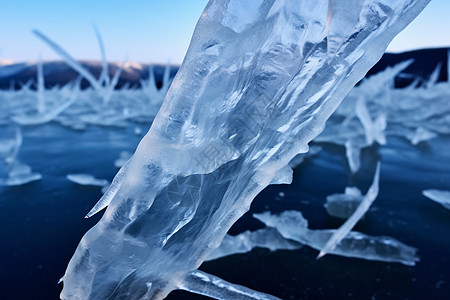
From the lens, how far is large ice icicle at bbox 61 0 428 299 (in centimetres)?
49

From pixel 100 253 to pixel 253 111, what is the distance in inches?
15.5

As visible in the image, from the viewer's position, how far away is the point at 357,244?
997 millimetres

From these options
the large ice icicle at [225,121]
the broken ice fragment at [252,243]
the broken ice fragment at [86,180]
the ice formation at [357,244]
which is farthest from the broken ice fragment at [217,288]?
the broken ice fragment at [86,180]

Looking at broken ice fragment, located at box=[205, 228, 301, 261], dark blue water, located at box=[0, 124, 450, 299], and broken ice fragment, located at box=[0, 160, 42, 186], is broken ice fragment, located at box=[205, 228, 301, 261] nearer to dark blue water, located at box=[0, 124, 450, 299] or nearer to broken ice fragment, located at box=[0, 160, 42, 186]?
dark blue water, located at box=[0, 124, 450, 299]

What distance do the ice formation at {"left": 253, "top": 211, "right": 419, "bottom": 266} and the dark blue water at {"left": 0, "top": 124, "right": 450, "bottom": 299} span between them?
0.03 m

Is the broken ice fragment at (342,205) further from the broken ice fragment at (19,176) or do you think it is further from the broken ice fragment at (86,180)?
the broken ice fragment at (19,176)

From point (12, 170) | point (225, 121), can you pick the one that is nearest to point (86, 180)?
point (12, 170)

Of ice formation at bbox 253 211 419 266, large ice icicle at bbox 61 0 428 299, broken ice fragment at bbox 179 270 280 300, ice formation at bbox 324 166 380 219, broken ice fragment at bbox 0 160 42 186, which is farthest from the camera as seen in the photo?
Answer: broken ice fragment at bbox 0 160 42 186

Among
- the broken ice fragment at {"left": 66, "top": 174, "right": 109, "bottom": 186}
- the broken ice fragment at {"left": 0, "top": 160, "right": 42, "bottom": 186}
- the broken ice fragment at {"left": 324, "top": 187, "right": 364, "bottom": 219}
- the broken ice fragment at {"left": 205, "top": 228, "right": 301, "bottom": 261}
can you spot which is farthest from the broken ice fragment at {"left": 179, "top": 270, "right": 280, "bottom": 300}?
the broken ice fragment at {"left": 0, "top": 160, "right": 42, "bottom": 186}

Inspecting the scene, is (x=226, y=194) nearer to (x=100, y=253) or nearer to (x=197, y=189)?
(x=197, y=189)

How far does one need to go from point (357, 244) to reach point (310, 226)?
217 millimetres

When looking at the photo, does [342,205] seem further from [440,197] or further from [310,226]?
[440,197]

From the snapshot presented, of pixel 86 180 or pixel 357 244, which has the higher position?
pixel 357 244

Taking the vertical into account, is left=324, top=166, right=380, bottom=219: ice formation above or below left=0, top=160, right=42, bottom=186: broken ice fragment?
above
